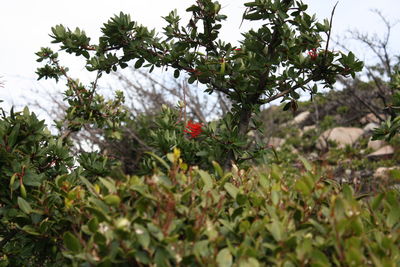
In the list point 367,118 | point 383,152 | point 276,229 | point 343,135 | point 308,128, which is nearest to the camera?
point 276,229

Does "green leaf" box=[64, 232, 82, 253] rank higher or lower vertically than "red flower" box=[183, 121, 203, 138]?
lower

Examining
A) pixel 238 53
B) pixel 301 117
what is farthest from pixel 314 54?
pixel 301 117

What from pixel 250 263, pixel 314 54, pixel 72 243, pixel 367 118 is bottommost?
pixel 250 263

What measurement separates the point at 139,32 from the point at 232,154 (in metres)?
1.26

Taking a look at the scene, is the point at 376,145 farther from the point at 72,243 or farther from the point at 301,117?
the point at 72,243

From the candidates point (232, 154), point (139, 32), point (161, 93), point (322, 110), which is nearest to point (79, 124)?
point (139, 32)

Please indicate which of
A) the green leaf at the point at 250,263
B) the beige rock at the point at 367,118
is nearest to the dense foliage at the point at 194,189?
the green leaf at the point at 250,263

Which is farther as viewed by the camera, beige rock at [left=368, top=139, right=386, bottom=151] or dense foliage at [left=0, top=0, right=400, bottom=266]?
beige rock at [left=368, top=139, right=386, bottom=151]

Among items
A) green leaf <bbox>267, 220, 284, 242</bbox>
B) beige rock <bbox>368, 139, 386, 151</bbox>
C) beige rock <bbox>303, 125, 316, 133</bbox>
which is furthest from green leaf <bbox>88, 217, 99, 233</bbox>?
beige rock <bbox>303, 125, 316, 133</bbox>

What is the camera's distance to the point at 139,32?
341 centimetres

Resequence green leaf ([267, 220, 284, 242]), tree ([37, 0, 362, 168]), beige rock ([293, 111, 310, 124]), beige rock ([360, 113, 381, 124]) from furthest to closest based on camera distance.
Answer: beige rock ([293, 111, 310, 124]) → beige rock ([360, 113, 381, 124]) → tree ([37, 0, 362, 168]) → green leaf ([267, 220, 284, 242])

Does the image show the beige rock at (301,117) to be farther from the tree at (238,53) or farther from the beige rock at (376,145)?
the tree at (238,53)

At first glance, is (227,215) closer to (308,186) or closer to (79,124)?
(308,186)

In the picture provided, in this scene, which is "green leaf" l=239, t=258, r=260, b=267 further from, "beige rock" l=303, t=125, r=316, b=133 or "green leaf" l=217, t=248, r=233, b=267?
"beige rock" l=303, t=125, r=316, b=133
